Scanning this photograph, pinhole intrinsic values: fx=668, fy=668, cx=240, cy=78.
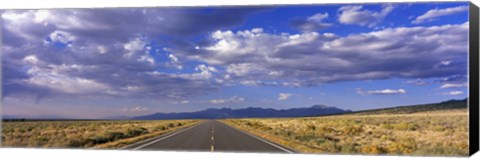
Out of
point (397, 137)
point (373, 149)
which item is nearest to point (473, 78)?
point (397, 137)

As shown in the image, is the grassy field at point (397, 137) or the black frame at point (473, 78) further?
the grassy field at point (397, 137)

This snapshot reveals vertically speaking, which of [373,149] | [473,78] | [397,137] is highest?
[473,78]

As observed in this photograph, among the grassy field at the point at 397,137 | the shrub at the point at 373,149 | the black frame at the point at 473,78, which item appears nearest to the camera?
the black frame at the point at 473,78

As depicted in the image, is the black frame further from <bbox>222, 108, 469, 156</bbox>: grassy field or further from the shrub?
the shrub

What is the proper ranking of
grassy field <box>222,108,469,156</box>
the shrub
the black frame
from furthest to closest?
the shrub < grassy field <box>222,108,469,156</box> < the black frame

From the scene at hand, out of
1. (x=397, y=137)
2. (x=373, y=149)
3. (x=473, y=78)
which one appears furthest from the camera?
(x=397, y=137)

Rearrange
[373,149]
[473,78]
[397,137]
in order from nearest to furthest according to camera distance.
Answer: [473,78]
[373,149]
[397,137]


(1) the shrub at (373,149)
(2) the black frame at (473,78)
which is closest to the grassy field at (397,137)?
(1) the shrub at (373,149)

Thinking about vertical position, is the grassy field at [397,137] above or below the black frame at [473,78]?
below

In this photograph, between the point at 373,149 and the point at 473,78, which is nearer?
the point at 473,78

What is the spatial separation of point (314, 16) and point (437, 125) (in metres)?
6.75

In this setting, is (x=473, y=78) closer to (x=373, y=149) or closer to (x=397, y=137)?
(x=397, y=137)

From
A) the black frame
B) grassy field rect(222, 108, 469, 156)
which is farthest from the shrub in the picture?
the black frame

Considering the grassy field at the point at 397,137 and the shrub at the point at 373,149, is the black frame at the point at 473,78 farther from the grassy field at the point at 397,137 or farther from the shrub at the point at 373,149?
the shrub at the point at 373,149
